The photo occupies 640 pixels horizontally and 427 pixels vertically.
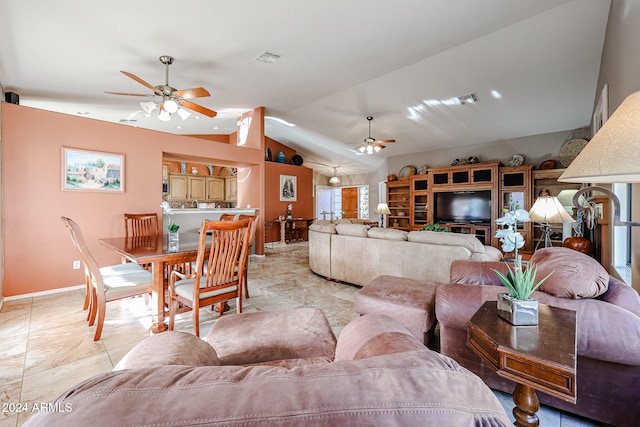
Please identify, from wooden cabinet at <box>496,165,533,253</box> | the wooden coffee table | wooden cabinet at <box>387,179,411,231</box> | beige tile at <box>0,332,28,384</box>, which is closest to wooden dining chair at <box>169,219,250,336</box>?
beige tile at <box>0,332,28,384</box>

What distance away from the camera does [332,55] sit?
12.3 ft

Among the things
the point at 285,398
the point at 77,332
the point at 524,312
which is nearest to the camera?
the point at 285,398

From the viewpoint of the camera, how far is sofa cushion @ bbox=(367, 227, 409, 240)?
3.36 meters

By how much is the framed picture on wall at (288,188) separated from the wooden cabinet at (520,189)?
17.8ft

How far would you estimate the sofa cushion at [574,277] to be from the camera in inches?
54.2

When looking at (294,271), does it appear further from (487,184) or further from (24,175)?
(487,184)

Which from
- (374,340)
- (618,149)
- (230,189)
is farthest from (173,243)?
(230,189)

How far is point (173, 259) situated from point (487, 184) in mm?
6337

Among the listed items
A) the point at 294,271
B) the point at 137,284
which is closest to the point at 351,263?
the point at 294,271

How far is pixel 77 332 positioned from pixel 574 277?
3.80 metres

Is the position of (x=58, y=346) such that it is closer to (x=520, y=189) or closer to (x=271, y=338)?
(x=271, y=338)

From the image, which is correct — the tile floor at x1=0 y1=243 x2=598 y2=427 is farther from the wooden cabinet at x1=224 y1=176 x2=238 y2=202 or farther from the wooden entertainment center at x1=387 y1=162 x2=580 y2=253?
the wooden cabinet at x1=224 y1=176 x2=238 y2=202

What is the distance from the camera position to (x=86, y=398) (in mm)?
428

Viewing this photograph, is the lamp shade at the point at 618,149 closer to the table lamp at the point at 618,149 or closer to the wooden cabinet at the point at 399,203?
the table lamp at the point at 618,149
